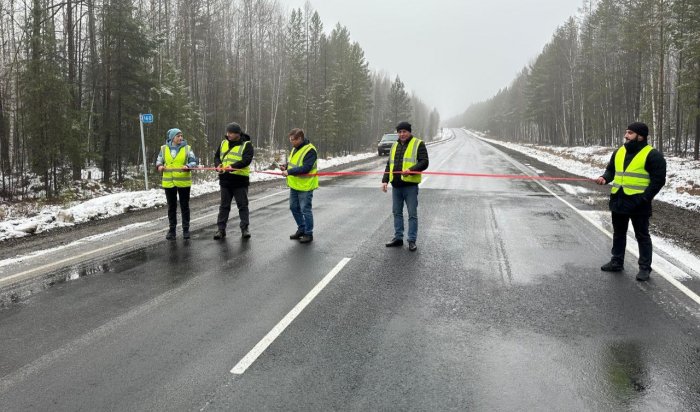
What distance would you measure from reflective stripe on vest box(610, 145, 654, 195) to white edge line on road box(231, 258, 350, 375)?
3979 mm

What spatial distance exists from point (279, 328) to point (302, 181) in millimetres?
3996

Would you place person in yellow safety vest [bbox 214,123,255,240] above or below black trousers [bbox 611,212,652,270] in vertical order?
above

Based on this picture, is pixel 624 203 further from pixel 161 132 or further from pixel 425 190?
pixel 161 132

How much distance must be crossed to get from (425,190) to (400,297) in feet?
31.3

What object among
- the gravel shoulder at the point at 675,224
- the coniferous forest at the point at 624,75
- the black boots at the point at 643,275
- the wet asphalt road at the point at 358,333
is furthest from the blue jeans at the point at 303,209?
the coniferous forest at the point at 624,75

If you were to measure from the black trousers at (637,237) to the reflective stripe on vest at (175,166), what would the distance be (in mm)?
6896

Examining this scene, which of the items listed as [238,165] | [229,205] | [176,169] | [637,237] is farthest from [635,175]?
[176,169]

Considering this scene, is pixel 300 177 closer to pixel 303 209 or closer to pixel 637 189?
pixel 303 209

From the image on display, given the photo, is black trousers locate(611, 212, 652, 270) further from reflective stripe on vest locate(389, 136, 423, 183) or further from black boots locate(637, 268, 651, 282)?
reflective stripe on vest locate(389, 136, 423, 183)

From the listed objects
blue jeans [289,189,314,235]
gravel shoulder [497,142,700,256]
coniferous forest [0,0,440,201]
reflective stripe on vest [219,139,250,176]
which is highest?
coniferous forest [0,0,440,201]

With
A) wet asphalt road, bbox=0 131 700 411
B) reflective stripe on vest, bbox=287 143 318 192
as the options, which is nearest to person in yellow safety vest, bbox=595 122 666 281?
wet asphalt road, bbox=0 131 700 411

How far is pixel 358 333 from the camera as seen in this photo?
421 cm

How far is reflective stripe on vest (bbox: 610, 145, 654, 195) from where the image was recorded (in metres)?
6.02

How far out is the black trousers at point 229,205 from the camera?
8141 millimetres
